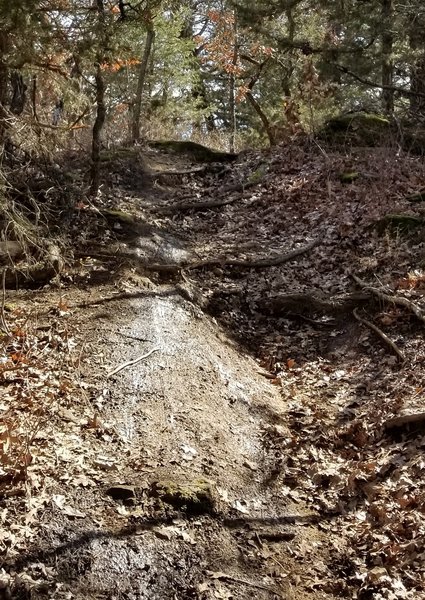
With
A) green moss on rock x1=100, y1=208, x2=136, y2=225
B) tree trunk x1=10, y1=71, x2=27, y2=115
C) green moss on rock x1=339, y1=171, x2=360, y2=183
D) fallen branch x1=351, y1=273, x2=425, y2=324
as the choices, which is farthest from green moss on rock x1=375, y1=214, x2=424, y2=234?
tree trunk x1=10, y1=71, x2=27, y2=115

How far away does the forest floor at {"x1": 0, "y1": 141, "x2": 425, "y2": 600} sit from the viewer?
4.24 metres

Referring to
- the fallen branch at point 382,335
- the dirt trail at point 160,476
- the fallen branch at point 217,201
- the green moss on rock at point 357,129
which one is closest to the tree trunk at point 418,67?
the green moss on rock at point 357,129

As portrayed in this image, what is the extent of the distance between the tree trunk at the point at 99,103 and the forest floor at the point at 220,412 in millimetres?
547

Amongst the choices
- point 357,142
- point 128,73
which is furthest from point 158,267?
point 128,73

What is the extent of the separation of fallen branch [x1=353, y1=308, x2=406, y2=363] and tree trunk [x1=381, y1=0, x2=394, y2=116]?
6.19 m

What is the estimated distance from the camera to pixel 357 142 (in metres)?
14.0

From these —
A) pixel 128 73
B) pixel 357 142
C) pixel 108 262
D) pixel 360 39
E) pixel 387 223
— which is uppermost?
pixel 360 39

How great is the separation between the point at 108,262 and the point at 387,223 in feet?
15.5

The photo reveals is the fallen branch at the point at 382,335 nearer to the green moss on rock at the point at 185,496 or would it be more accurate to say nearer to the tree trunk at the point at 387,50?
the green moss on rock at the point at 185,496

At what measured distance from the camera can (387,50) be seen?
13.5 meters

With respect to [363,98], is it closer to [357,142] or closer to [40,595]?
[357,142]

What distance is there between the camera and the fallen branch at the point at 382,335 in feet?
22.2

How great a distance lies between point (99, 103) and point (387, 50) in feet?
25.5

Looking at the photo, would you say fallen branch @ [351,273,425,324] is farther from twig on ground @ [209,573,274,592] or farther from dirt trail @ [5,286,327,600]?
twig on ground @ [209,573,274,592]
